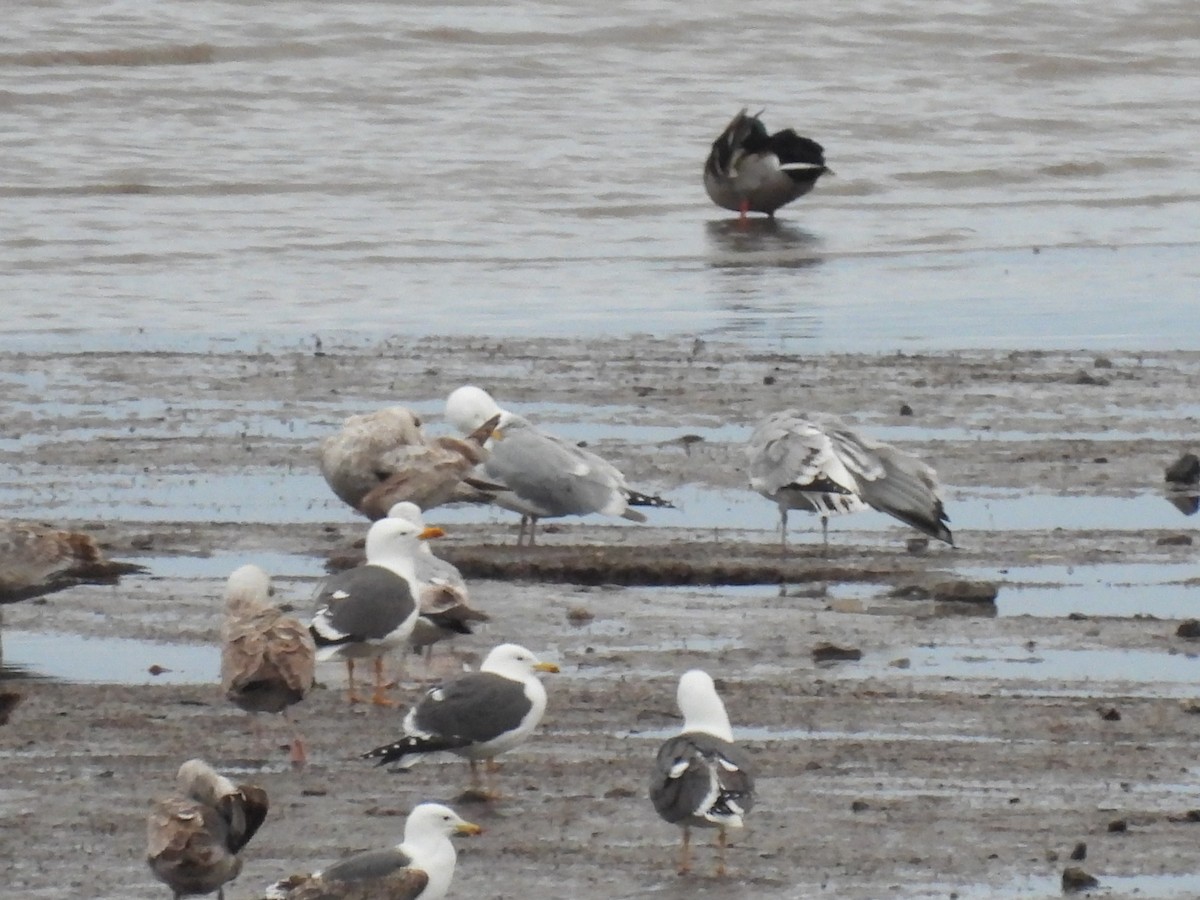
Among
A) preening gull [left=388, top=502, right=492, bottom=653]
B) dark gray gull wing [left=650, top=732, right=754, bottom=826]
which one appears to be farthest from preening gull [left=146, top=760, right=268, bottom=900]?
preening gull [left=388, top=502, right=492, bottom=653]

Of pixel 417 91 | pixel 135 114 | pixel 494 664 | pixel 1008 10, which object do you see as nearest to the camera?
pixel 494 664

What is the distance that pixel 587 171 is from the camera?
2620 cm

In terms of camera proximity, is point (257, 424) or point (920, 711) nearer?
point (920, 711)

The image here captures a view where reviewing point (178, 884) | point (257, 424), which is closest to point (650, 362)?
point (257, 424)

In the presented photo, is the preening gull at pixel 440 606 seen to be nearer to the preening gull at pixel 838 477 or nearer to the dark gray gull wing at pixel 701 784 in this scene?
the preening gull at pixel 838 477

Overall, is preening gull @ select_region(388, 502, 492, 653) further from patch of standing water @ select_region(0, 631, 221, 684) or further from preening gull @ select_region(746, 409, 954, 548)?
preening gull @ select_region(746, 409, 954, 548)

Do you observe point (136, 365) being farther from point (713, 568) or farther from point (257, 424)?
point (713, 568)

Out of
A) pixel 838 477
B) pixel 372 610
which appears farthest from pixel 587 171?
pixel 372 610

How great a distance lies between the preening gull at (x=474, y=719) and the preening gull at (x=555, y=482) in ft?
10.9

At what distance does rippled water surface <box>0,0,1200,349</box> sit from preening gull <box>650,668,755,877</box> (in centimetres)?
874

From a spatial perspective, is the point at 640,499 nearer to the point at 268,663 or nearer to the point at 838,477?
the point at 838,477

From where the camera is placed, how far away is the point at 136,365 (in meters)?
15.5

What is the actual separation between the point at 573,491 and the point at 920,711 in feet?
10.7

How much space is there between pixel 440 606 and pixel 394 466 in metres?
2.24
